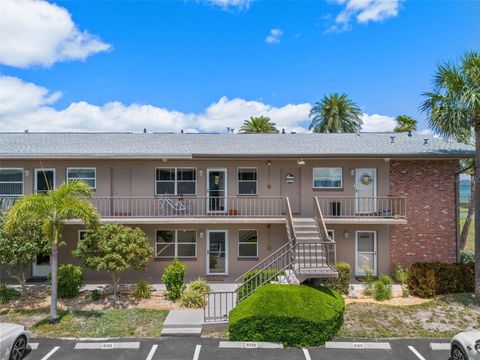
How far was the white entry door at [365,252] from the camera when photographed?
14.8 metres

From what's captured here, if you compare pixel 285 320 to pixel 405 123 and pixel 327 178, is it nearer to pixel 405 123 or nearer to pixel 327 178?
pixel 327 178

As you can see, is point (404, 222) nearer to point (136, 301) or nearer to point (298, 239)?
point (298, 239)

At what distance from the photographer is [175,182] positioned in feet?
49.3

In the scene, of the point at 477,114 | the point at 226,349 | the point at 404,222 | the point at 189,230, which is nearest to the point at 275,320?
the point at 226,349

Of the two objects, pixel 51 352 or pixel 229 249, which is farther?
pixel 229 249

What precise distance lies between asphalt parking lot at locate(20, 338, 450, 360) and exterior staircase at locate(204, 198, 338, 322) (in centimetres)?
137

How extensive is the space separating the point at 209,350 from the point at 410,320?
21.2ft

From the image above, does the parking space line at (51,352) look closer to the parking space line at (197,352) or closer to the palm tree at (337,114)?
the parking space line at (197,352)

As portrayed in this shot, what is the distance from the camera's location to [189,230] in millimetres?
14938

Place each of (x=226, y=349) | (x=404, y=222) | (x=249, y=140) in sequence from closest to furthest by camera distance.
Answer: (x=226, y=349) < (x=404, y=222) < (x=249, y=140)

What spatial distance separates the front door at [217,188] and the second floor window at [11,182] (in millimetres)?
8608

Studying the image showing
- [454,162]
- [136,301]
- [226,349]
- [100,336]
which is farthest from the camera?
[454,162]

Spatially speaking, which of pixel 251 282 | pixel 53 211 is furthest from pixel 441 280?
pixel 53 211

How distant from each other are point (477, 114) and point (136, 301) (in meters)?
13.8
